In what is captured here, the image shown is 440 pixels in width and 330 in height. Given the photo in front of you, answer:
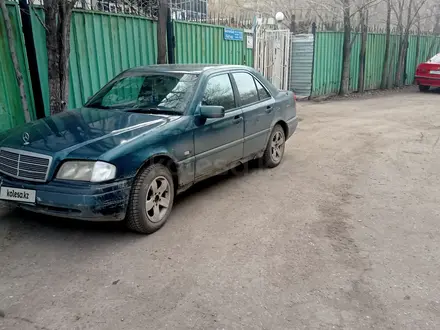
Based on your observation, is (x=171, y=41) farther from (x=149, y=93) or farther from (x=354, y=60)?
(x=354, y=60)

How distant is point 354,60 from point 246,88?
12324 mm

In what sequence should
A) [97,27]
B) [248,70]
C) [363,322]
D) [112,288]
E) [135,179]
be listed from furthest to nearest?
Answer: [97,27] < [248,70] < [135,179] < [112,288] < [363,322]

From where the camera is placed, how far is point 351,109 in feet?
41.5

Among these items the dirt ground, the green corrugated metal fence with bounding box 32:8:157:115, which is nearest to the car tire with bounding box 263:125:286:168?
the dirt ground

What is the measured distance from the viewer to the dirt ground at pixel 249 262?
2826 millimetres

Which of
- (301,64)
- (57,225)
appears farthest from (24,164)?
(301,64)

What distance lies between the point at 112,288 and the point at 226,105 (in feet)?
9.23

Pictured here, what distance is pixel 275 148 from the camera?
6.42 metres

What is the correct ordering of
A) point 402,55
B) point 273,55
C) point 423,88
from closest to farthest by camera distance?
point 273,55
point 423,88
point 402,55

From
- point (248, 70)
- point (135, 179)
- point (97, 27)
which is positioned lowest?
point (135, 179)

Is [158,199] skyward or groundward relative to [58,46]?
groundward

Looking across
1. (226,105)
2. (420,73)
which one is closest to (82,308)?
(226,105)

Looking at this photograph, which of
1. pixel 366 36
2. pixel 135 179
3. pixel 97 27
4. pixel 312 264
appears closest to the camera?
pixel 312 264

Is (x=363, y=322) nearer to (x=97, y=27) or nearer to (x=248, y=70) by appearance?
(x=248, y=70)
